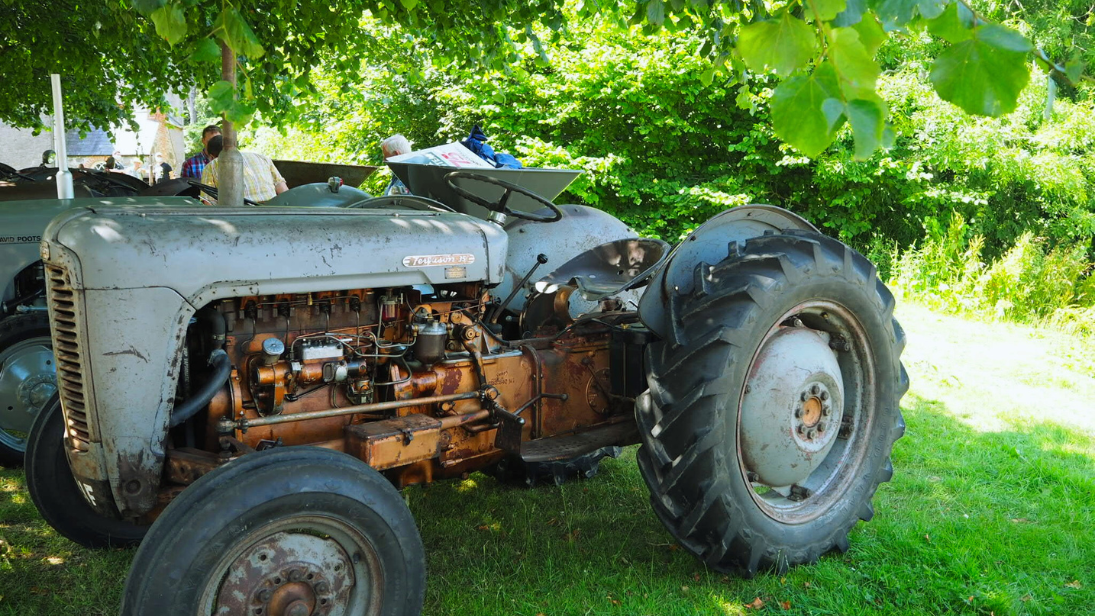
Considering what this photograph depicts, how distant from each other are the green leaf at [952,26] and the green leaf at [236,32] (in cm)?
192

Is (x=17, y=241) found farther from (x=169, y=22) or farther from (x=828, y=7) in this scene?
(x=828, y=7)

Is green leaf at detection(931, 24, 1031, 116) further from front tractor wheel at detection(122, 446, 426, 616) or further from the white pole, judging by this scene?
the white pole

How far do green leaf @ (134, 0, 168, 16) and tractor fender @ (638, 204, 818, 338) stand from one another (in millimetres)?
1796

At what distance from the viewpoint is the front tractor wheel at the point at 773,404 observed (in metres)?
2.75

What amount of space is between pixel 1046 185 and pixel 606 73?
19.2 feet

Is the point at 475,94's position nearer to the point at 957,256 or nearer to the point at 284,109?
the point at 284,109

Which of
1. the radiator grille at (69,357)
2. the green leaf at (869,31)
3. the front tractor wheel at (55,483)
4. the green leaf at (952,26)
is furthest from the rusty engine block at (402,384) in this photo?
the green leaf at (952,26)

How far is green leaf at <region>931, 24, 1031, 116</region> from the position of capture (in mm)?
1407

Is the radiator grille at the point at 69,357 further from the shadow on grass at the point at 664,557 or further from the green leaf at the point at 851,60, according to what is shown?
the green leaf at the point at 851,60

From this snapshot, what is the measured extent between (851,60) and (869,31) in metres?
0.16

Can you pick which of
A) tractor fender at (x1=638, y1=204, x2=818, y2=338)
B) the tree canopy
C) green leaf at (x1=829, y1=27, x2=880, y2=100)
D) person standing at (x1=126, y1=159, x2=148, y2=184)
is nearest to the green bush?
the tree canopy

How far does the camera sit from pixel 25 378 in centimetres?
409

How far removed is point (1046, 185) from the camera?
10.8 m

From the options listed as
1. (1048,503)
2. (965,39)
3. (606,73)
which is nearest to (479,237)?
(965,39)
